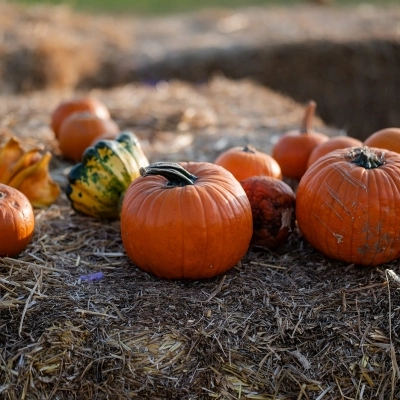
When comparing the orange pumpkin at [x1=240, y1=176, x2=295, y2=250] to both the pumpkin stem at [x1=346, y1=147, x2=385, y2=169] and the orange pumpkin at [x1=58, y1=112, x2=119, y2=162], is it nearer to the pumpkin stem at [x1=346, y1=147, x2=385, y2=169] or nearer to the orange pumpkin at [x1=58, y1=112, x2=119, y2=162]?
the pumpkin stem at [x1=346, y1=147, x2=385, y2=169]

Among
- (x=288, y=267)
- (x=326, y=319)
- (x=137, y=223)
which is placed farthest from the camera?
(x=288, y=267)

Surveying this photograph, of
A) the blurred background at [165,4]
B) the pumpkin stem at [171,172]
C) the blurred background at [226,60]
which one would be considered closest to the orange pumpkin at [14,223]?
the pumpkin stem at [171,172]

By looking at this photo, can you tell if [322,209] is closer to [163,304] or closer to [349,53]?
[163,304]

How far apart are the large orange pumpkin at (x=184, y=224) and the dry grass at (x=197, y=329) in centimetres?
14

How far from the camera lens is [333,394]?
2791 millimetres

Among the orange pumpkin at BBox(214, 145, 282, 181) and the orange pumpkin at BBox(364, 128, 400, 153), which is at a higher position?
the orange pumpkin at BBox(364, 128, 400, 153)

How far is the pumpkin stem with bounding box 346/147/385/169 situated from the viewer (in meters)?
3.43

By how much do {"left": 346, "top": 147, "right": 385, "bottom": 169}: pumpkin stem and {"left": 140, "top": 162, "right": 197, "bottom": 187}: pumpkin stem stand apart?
3.48 feet

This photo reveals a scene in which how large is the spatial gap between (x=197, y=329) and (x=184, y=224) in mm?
614

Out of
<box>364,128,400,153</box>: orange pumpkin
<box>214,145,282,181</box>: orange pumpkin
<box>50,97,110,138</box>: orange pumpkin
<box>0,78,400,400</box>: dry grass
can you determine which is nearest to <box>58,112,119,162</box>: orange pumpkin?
<box>50,97,110,138</box>: orange pumpkin

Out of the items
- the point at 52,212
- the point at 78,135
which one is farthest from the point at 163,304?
the point at 78,135

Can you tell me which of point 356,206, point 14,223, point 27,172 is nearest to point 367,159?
point 356,206

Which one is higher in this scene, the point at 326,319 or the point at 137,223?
the point at 137,223

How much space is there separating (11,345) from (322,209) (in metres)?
1.97
